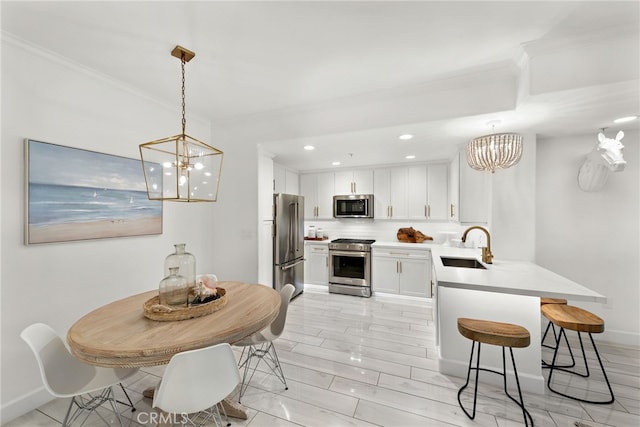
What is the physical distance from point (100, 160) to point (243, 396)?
229 cm

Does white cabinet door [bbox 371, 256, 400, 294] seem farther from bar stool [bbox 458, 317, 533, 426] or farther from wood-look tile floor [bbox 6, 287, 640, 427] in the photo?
bar stool [bbox 458, 317, 533, 426]

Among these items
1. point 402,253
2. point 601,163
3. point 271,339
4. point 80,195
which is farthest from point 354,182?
point 80,195

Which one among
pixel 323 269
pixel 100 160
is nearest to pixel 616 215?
pixel 323 269

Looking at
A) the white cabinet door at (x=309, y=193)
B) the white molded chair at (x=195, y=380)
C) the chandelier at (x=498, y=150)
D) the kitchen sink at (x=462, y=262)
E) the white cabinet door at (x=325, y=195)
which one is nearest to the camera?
the white molded chair at (x=195, y=380)

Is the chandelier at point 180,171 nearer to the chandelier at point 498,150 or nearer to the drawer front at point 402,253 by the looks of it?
the chandelier at point 498,150

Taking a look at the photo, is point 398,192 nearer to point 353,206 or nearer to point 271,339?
point 353,206

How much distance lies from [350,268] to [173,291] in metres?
3.20

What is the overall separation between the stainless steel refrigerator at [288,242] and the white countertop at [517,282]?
2187mm

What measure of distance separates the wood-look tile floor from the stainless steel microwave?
226cm

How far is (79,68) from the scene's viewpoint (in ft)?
6.80

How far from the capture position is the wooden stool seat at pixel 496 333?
1.61m

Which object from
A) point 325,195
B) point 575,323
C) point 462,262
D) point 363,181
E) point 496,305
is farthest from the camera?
point 325,195

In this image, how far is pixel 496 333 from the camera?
65.4 inches

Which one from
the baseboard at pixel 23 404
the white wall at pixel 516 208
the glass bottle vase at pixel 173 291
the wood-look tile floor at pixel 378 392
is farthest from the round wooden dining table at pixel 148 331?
the white wall at pixel 516 208
